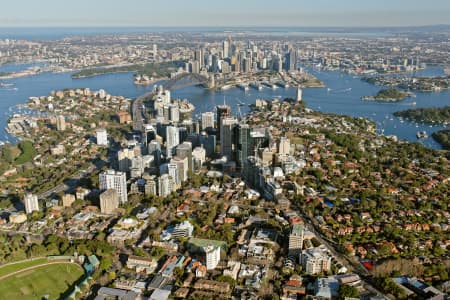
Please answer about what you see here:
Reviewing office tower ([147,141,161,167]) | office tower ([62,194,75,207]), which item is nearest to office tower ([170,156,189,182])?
office tower ([147,141,161,167])

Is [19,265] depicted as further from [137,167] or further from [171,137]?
[171,137]

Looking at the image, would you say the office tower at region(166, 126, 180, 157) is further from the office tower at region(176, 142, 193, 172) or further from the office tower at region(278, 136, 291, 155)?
the office tower at region(278, 136, 291, 155)

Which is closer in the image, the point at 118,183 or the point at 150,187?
the point at 118,183

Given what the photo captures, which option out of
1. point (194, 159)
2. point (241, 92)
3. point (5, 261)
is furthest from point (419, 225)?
point (241, 92)

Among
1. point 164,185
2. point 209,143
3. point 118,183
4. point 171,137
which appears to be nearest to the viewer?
point 118,183

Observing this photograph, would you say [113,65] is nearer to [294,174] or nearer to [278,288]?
[294,174]

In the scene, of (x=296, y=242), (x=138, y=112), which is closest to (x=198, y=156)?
(x=296, y=242)

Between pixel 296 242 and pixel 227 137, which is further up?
pixel 227 137
